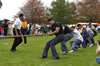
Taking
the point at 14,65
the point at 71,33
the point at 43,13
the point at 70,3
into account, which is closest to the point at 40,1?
the point at 43,13

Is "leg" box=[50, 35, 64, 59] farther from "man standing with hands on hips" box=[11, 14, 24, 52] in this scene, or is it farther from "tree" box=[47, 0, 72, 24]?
"tree" box=[47, 0, 72, 24]

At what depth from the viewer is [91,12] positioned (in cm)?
6462

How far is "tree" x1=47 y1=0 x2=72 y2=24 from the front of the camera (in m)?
70.8

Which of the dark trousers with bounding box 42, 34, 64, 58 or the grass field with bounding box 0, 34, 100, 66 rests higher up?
the dark trousers with bounding box 42, 34, 64, 58

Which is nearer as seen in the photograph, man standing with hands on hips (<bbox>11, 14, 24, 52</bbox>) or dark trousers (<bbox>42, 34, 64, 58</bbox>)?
dark trousers (<bbox>42, 34, 64, 58</bbox>)

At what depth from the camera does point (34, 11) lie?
64625 millimetres

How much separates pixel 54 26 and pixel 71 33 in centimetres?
304

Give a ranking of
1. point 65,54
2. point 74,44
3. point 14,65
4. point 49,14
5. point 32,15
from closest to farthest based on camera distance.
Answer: point 14,65 → point 65,54 → point 74,44 → point 32,15 → point 49,14

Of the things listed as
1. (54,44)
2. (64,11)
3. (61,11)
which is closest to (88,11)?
(64,11)

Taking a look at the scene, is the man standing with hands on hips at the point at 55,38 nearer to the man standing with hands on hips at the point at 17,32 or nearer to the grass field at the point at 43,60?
the grass field at the point at 43,60

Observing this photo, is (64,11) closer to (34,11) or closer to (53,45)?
(34,11)

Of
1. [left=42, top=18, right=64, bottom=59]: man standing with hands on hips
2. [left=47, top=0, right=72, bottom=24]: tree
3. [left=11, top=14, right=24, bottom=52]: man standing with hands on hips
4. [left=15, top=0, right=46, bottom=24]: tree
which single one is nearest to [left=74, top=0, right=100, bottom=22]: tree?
[left=47, top=0, right=72, bottom=24]: tree

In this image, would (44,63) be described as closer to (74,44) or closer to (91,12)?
(74,44)

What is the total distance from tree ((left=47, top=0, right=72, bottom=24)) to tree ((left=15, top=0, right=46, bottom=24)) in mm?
6037
